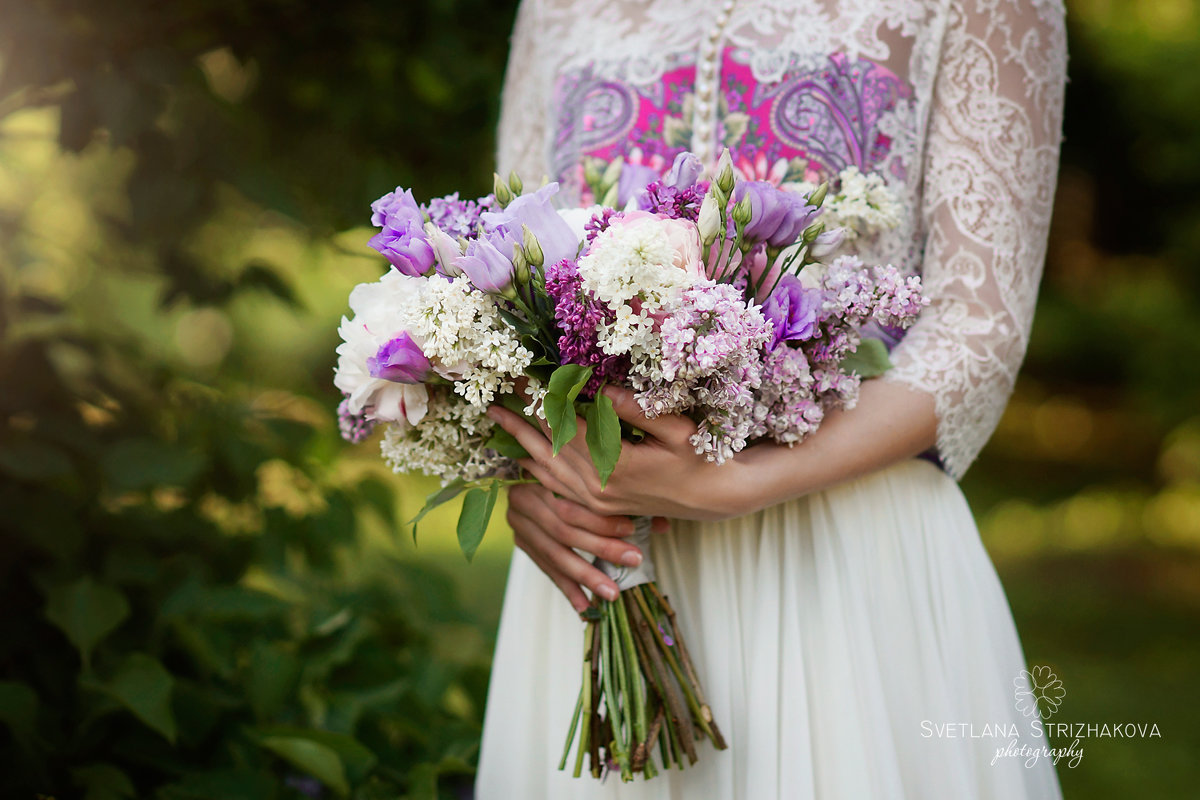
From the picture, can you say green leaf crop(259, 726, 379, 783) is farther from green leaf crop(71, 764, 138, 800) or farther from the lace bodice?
the lace bodice

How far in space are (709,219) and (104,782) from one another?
1514mm

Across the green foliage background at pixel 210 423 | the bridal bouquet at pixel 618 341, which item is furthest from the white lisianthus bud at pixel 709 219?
the green foliage background at pixel 210 423

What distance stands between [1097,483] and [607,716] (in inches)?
247

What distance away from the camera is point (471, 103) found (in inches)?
99.7

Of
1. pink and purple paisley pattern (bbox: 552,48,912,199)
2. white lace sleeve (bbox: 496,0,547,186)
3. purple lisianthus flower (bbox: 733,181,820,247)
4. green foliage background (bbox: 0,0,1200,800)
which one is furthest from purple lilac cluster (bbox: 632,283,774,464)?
green foliage background (bbox: 0,0,1200,800)

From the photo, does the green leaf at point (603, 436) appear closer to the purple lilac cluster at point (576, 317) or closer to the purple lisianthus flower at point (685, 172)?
the purple lilac cluster at point (576, 317)

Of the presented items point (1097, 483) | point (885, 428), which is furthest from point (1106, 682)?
point (885, 428)

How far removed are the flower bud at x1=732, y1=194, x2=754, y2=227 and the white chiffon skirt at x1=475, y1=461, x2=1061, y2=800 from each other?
1.78 feet

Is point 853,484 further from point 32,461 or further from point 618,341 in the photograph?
point 32,461

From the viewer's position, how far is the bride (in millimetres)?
1327

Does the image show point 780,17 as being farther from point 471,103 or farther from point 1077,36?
point 1077,36

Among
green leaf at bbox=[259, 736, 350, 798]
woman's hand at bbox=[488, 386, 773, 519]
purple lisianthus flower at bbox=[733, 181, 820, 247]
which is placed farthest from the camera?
green leaf at bbox=[259, 736, 350, 798]

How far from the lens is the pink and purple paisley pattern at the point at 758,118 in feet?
4.73

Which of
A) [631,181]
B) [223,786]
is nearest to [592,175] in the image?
[631,181]
